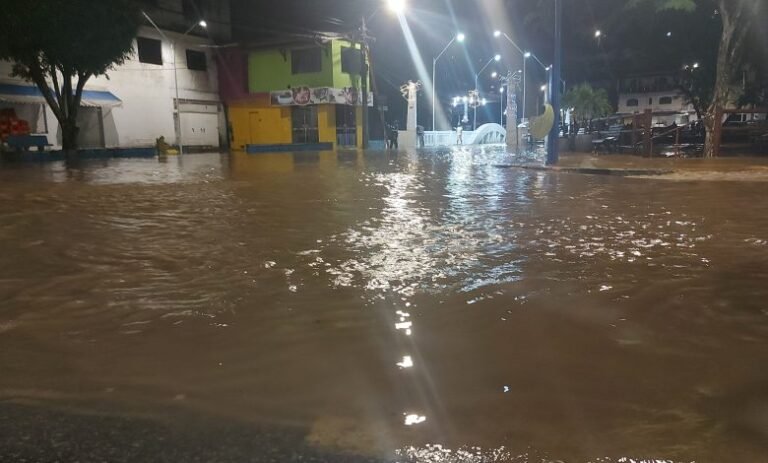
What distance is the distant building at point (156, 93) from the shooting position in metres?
30.8

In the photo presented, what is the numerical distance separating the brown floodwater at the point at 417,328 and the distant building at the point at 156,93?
2708 centimetres

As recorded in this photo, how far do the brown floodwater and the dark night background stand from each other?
72.6ft

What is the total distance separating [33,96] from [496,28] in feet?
89.0

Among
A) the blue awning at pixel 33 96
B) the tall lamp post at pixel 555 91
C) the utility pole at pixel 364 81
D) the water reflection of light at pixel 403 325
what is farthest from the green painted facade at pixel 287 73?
the water reflection of light at pixel 403 325

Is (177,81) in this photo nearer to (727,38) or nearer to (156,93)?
(156,93)

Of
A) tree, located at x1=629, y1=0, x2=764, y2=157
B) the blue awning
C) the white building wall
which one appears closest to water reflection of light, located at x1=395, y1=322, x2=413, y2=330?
tree, located at x1=629, y1=0, x2=764, y2=157

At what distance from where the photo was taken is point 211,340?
11.2 ft

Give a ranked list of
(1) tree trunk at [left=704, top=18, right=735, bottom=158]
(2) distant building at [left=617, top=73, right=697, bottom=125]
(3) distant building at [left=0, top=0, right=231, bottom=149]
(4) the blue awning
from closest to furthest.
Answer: (1) tree trunk at [left=704, top=18, right=735, bottom=158] < (4) the blue awning < (3) distant building at [left=0, top=0, right=231, bottom=149] < (2) distant building at [left=617, top=73, right=697, bottom=125]

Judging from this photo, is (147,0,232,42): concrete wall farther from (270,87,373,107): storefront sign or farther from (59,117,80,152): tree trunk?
(59,117,80,152): tree trunk

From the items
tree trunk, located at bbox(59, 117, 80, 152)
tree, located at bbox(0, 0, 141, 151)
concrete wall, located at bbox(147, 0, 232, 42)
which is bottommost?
tree trunk, located at bbox(59, 117, 80, 152)

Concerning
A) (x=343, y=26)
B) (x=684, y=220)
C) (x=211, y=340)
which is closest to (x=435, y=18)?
(x=343, y=26)

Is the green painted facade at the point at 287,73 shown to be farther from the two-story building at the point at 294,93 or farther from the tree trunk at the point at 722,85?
the tree trunk at the point at 722,85

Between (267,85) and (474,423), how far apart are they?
3979 centimetres

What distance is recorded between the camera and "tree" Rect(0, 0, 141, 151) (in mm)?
21453
